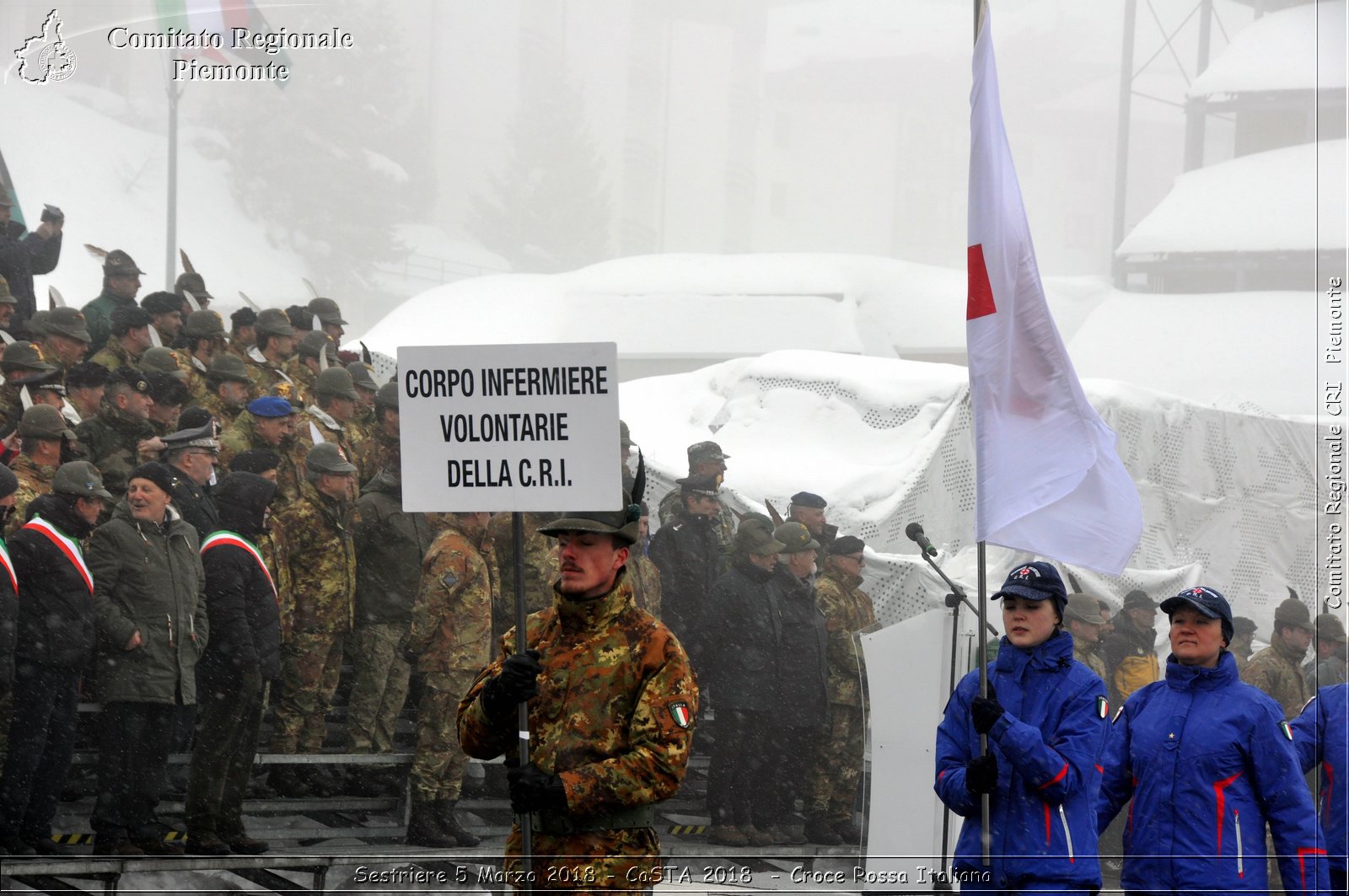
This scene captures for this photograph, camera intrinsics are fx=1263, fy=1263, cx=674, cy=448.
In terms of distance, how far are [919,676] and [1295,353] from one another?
4294 mm

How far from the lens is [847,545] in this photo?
656cm

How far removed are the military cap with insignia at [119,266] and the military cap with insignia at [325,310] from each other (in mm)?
990

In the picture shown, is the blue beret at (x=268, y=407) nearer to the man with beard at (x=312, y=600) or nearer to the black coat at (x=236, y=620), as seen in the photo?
the man with beard at (x=312, y=600)

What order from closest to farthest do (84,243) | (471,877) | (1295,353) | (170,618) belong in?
(170,618)
(471,877)
(84,243)
(1295,353)

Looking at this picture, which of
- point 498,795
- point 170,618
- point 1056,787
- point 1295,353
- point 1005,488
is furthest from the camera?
point 1295,353

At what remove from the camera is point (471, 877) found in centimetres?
528

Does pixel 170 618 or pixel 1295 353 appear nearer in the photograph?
pixel 170 618

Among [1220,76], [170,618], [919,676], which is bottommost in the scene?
[919,676]

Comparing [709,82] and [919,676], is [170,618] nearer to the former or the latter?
[919,676]

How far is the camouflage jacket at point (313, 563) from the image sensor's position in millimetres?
5391

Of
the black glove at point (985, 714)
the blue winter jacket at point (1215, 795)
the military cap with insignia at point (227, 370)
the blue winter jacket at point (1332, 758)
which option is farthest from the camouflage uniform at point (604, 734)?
the military cap with insignia at point (227, 370)

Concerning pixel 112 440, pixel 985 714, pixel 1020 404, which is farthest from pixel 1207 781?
pixel 112 440

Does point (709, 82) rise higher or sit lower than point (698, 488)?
higher

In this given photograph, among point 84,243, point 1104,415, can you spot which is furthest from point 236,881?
point 1104,415
